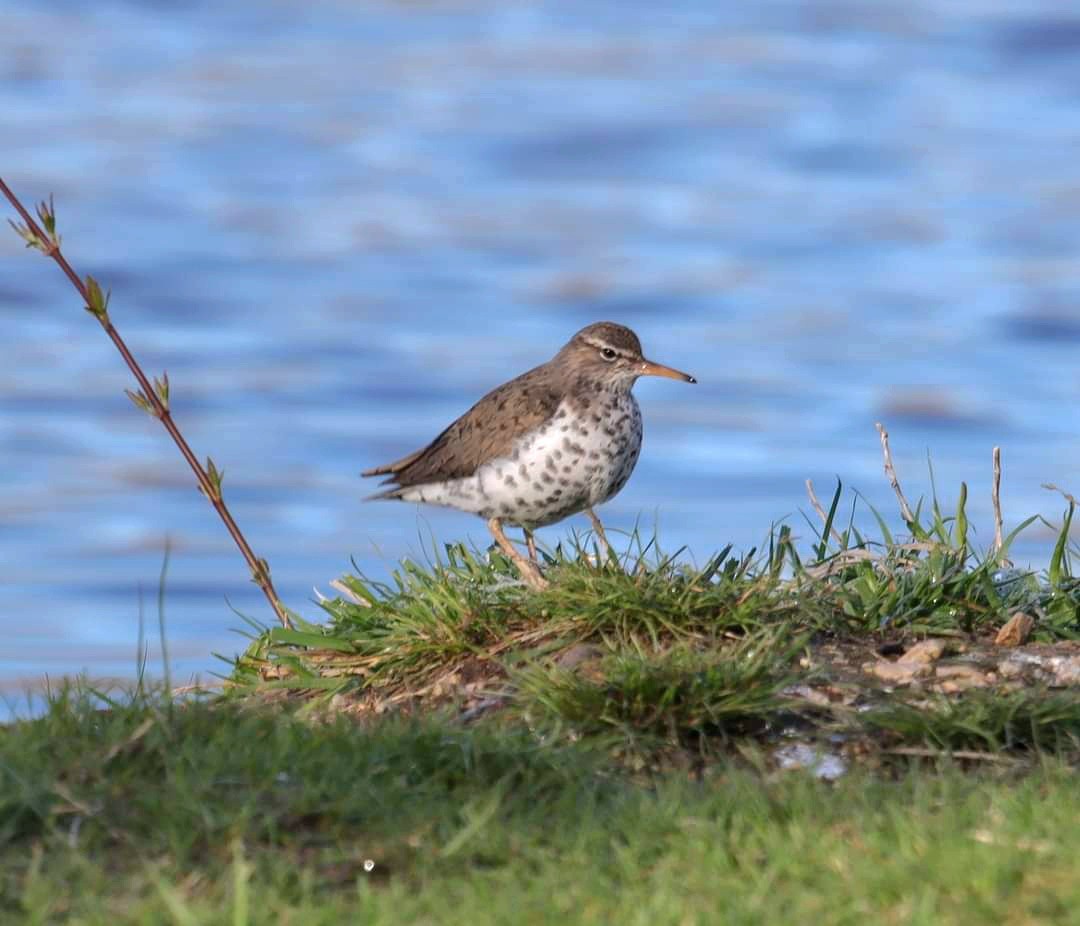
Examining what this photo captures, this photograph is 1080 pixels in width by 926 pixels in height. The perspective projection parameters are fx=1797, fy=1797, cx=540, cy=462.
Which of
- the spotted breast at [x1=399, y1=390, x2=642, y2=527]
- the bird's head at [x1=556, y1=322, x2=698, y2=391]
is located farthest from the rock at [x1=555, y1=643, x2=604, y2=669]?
the bird's head at [x1=556, y1=322, x2=698, y2=391]

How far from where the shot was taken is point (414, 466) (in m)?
9.63

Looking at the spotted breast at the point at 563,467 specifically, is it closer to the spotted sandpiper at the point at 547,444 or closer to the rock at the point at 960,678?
the spotted sandpiper at the point at 547,444

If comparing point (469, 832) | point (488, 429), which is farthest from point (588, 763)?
point (488, 429)

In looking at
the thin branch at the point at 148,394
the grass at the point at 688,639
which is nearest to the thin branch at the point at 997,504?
the grass at the point at 688,639

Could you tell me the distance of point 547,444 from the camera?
28.7 feet

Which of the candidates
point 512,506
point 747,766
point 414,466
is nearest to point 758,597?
point 747,766

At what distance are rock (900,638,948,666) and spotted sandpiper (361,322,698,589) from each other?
1533 mm

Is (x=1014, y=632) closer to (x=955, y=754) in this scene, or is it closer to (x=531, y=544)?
(x=955, y=754)

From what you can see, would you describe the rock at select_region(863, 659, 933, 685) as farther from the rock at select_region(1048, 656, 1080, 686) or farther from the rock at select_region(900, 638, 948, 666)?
Answer: the rock at select_region(1048, 656, 1080, 686)

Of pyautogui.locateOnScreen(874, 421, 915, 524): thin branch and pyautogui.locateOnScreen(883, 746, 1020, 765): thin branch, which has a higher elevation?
pyautogui.locateOnScreen(874, 421, 915, 524): thin branch

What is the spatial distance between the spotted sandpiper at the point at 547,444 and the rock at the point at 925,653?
1533mm

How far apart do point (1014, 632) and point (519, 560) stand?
86.4 inches

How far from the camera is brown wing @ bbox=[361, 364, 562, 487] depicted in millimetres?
8945

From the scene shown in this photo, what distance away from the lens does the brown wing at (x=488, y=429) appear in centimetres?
895
